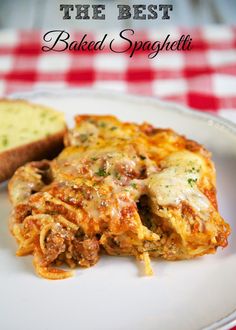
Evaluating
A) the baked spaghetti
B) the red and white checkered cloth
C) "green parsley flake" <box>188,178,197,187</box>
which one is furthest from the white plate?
the red and white checkered cloth

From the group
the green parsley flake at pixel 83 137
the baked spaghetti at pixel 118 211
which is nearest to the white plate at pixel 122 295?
the baked spaghetti at pixel 118 211

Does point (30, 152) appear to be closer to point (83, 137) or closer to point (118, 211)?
point (83, 137)

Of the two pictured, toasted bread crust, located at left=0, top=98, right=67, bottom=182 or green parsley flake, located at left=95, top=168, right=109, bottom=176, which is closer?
green parsley flake, located at left=95, top=168, right=109, bottom=176

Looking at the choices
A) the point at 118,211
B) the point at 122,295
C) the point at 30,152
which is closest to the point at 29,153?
the point at 30,152

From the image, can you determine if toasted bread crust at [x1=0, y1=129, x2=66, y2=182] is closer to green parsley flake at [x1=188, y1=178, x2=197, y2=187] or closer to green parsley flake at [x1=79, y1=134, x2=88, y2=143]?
green parsley flake at [x1=79, y1=134, x2=88, y2=143]

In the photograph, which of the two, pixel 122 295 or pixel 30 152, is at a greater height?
pixel 30 152
